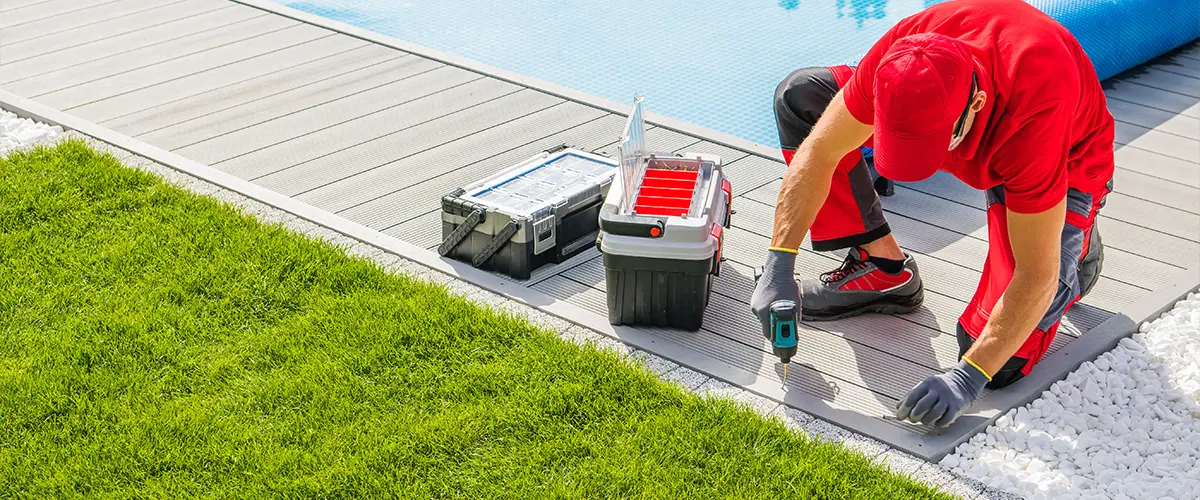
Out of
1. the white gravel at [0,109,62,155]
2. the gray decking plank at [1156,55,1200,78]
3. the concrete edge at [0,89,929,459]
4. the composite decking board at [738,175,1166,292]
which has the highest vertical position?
the white gravel at [0,109,62,155]

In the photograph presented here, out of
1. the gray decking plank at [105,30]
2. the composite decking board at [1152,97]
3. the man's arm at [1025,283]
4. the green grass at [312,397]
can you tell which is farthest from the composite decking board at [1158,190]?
the gray decking plank at [105,30]

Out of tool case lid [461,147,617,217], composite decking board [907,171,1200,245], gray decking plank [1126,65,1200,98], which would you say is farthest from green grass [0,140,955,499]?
gray decking plank [1126,65,1200,98]

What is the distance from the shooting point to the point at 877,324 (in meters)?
3.18

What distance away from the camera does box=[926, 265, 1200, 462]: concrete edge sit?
2695 millimetres

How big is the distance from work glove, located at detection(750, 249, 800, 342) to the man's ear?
638mm

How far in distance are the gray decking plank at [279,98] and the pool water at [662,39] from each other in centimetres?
78

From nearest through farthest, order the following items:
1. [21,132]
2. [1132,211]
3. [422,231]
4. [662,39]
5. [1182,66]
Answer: [422,231] < [1132,211] < [21,132] < [1182,66] < [662,39]

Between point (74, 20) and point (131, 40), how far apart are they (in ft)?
1.72

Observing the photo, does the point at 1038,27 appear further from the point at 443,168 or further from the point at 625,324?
the point at 443,168

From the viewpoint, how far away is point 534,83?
489 centimetres

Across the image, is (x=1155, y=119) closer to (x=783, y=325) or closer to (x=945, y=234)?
(x=945, y=234)

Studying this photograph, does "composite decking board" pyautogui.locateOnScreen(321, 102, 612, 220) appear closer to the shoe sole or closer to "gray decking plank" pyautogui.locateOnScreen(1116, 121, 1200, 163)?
the shoe sole

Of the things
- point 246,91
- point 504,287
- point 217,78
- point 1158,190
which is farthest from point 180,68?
point 1158,190

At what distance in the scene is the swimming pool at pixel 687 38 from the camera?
5.04 m
